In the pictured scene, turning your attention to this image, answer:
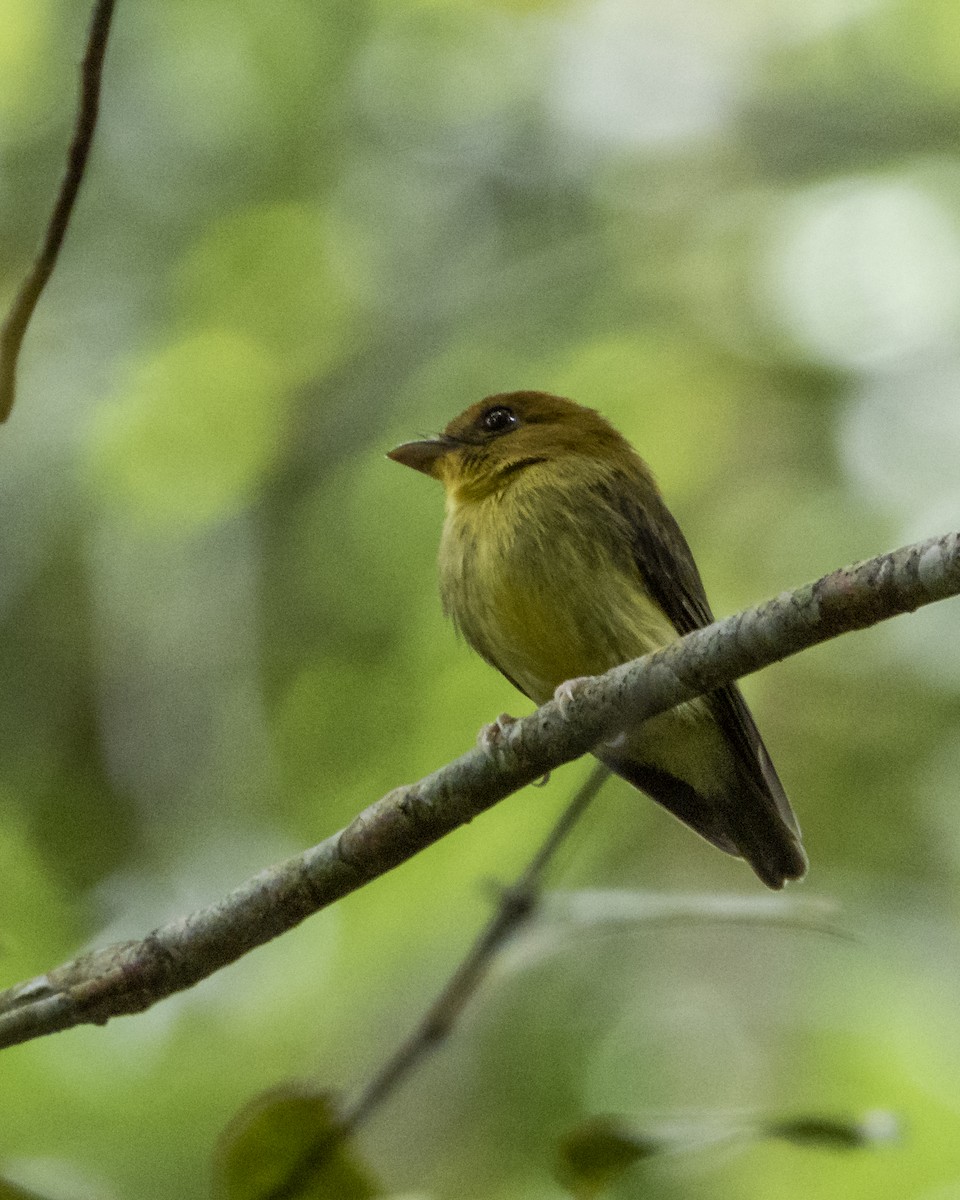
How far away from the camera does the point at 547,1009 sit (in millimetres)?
6848

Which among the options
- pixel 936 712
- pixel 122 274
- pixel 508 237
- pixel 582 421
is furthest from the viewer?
pixel 508 237

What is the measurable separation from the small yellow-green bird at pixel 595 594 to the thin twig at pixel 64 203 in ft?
5.71

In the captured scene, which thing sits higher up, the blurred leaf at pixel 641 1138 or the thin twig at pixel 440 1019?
the thin twig at pixel 440 1019

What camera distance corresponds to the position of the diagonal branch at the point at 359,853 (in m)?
3.05

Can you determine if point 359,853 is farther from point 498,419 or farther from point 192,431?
point 192,431

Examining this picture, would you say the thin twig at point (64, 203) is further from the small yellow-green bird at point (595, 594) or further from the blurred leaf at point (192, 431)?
the blurred leaf at point (192, 431)

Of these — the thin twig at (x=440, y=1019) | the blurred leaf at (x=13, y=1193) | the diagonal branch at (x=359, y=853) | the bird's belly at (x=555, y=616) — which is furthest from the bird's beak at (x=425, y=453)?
the blurred leaf at (x=13, y=1193)

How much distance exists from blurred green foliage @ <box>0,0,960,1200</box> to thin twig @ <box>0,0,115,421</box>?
2.79 m

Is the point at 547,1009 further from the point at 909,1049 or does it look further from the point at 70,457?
the point at 70,457

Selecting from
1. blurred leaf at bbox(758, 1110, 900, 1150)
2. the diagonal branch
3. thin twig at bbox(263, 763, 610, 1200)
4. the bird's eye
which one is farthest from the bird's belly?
blurred leaf at bbox(758, 1110, 900, 1150)

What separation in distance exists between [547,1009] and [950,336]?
14.6 feet

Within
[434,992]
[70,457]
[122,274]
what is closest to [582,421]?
[434,992]

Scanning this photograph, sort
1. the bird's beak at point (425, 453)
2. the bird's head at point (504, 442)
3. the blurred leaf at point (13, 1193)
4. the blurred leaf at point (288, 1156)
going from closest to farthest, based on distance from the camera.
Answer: the blurred leaf at point (13, 1193) < the blurred leaf at point (288, 1156) < the bird's head at point (504, 442) < the bird's beak at point (425, 453)

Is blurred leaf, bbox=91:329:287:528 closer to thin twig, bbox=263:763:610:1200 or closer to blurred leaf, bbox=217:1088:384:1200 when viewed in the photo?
thin twig, bbox=263:763:610:1200
